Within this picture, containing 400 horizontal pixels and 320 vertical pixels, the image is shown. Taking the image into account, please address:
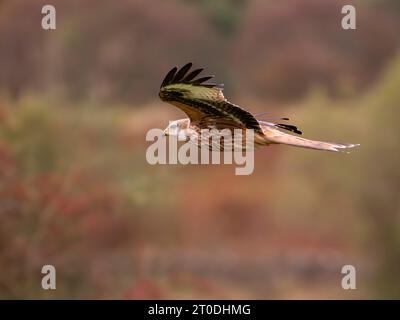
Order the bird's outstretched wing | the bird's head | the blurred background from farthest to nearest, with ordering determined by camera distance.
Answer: the blurred background < the bird's head < the bird's outstretched wing

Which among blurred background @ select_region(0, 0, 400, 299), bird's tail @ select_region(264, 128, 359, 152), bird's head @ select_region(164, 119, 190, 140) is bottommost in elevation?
bird's tail @ select_region(264, 128, 359, 152)

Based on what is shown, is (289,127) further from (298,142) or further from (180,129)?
(180,129)

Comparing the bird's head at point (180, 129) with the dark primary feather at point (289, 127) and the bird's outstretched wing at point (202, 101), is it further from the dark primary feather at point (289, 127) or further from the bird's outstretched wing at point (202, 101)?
the dark primary feather at point (289, 127)

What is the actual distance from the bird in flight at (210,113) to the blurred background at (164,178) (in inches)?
396

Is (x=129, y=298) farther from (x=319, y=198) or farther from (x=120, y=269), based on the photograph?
(x=319, y=198)

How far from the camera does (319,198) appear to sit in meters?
23.4

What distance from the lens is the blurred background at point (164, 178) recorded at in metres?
20.6

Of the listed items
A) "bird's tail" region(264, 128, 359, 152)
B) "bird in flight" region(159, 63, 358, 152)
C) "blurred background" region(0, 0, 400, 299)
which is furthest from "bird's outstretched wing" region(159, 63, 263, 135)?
"blurred background" region(0, 0, 400, 299)

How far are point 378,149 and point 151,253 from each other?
497 centimetres

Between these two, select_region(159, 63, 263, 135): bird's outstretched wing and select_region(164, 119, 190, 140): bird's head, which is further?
select_region(164, 119, 190, 140): bird's head

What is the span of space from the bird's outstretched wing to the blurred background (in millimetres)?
10144

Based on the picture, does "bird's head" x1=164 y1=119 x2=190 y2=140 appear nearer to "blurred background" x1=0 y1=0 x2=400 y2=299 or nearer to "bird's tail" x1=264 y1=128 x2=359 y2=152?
"bird's tail" x1=264 y1=128 x2=359 y2=152

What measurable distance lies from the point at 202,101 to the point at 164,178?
10943 mm

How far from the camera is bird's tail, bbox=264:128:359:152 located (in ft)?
32.1
